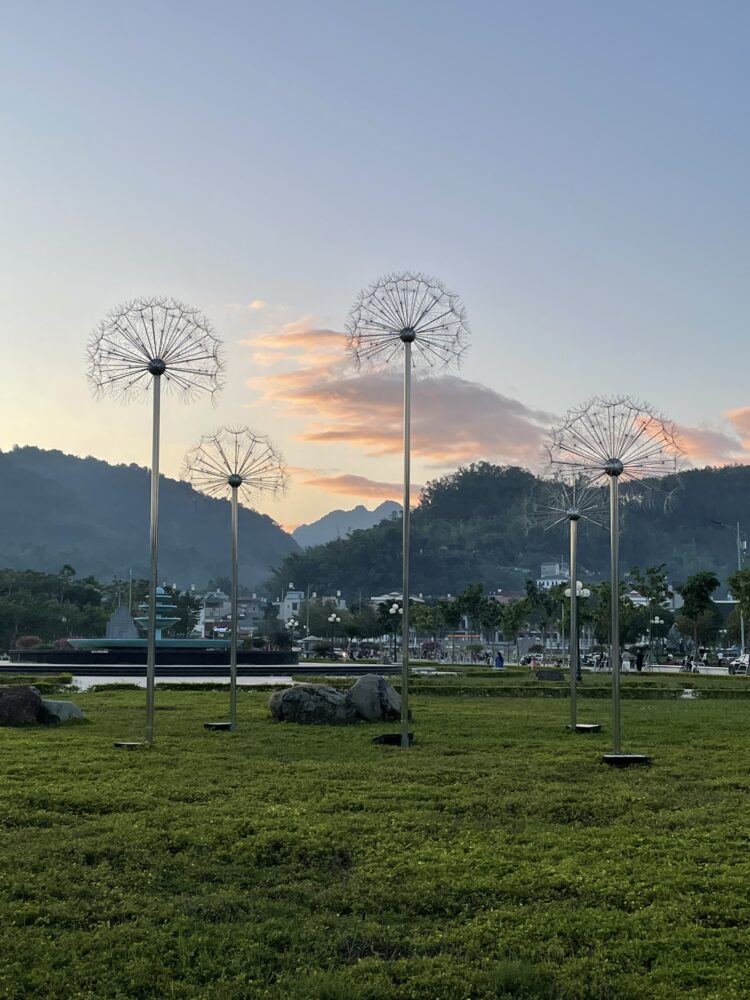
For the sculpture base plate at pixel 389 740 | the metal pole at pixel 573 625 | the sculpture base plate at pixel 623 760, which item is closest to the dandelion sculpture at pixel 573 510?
the metal pole at pixel 573 625

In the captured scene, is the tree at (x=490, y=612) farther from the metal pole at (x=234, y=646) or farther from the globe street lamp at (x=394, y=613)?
the metal pole at (x=234, y=646)

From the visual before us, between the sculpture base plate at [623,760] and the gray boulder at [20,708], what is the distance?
9.66 metres

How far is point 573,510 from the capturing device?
17969 millimetres

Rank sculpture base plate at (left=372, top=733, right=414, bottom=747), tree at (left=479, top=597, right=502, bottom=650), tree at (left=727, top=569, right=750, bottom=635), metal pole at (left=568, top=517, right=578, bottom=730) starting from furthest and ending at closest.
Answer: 1. tree at (left=479, top=597, right=502, bottom=650)
2. tree at (left=727, top=569, right=750, bottom=635)
3. metal pole at (left=568, top=517, right=578, bottom=730)
4. sculpture base plate at (left=372, top=733, right=414, bottom=747)

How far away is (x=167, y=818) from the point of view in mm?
9555

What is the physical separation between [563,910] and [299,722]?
11.8 m

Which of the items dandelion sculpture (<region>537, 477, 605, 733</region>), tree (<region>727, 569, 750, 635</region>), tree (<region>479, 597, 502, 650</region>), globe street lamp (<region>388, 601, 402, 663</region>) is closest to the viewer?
dandelion sculpture (<region>537, 477, 605, 733</region>)

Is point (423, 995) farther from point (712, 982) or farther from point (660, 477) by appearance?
point (660, 477)

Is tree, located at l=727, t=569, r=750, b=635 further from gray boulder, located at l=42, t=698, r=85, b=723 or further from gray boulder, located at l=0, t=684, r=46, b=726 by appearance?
gray boulder, located at l=0, t=684, r=46, b=726

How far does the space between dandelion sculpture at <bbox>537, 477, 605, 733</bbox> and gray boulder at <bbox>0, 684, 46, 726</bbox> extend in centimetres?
900

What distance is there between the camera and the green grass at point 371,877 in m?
6.02

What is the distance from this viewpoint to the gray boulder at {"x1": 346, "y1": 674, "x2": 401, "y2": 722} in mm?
18609

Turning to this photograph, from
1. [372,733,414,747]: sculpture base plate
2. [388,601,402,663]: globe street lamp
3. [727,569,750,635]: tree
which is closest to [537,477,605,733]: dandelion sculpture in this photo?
[372,733,414,747]: sculpture base plate

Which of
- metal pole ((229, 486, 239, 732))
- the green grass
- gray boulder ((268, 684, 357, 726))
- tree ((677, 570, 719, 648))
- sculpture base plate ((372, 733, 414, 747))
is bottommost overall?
the green grass
